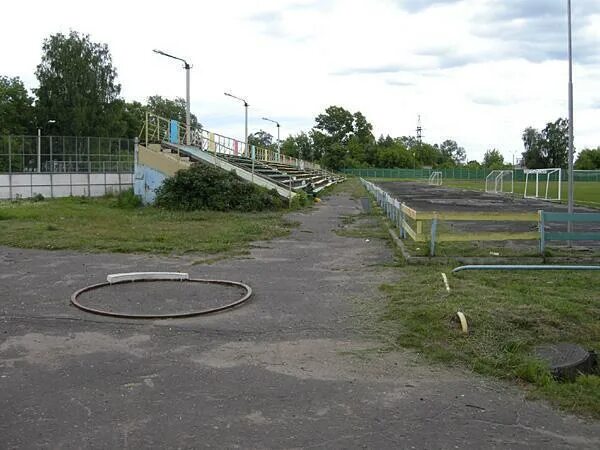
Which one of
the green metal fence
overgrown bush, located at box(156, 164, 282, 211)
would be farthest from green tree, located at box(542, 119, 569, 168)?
→ overgrown bush, located at box(156, 164, 282, 211)

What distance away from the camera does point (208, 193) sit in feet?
76.1

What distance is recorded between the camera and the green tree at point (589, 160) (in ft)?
393

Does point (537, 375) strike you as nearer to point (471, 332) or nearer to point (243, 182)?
point (471, 332)

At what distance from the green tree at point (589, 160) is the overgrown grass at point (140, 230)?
112514mm

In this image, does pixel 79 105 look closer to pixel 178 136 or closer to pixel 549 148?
pixel 178 136

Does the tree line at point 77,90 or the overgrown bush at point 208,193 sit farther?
the tree line at point 77,90

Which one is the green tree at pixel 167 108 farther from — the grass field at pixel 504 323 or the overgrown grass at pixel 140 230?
the grass field at pixel 504 323

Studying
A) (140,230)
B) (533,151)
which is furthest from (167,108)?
(140,230)

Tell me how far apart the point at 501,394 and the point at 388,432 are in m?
1.28

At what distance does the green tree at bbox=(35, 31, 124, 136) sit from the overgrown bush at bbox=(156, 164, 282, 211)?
59.5 meters

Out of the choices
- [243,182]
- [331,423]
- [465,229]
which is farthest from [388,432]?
[243,182]

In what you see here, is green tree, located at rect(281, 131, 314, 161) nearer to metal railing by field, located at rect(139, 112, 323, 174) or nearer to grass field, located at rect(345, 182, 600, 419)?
metal railing by field, located at rect(139, 112, 323, 174)

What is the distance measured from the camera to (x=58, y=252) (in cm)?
1285

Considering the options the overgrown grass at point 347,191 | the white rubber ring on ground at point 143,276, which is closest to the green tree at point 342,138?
the overgrown grass at point 347,191
